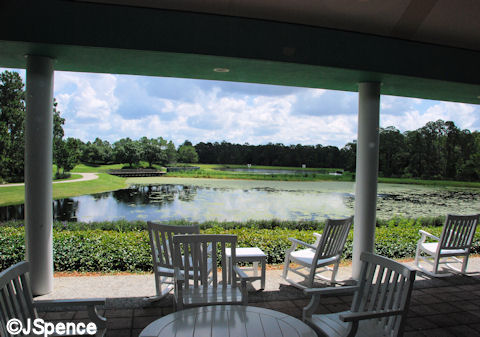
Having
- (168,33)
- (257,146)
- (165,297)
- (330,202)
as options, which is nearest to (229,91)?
(257,146)

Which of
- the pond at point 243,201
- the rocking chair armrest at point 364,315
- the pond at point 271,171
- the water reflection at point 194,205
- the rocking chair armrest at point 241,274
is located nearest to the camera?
the rocking chair armrest at point 364,315

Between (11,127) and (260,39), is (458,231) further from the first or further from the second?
(11,127)

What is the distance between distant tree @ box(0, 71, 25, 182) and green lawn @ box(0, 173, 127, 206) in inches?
9.7

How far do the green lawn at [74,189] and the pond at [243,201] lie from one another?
0.36ft

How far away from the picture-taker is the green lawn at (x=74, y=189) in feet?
19.6

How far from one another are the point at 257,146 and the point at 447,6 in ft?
15.5

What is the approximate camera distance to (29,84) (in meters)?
3.75

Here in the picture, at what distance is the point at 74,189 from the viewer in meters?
6.56

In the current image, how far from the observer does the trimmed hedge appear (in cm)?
467

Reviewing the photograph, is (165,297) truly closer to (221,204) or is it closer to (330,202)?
(221,204)

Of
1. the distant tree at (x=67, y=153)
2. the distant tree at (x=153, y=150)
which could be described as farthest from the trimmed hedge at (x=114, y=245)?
the distant tree at (x=153, y=150)

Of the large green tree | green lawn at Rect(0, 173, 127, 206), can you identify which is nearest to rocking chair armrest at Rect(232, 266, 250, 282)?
green lawn at Rect(0, 173, 127, 206)

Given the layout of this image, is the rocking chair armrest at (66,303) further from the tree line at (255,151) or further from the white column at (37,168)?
the tree line at (255,151)

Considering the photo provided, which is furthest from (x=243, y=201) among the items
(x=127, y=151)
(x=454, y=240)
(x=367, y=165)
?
(x=454, y=240)
